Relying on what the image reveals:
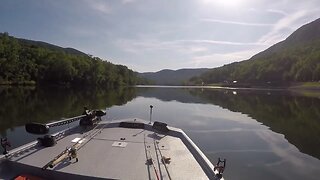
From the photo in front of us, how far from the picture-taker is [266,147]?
2206 centimetres

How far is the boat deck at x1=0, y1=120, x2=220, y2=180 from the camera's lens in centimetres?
923

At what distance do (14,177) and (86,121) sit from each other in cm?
647

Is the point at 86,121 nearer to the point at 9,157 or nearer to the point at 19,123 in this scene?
the point at 9,157

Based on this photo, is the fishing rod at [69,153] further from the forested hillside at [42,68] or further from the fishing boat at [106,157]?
the forested hillside at [42,68]

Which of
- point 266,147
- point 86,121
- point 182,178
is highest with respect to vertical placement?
point 86,121

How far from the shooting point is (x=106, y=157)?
10625 millimetres

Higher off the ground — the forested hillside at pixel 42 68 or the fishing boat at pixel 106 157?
the forested hillside at pixel 42 68

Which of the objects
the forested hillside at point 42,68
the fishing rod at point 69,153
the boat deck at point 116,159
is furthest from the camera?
the forested hillside at point 42,68

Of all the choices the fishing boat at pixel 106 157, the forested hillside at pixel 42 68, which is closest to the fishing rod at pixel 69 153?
the fishing boat at pixel 106 157

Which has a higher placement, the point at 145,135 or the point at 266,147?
the point at 145,135

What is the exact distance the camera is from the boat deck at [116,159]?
9227 mm

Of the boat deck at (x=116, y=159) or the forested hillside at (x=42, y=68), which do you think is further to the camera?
the forested hillside at (x=42, y=68)

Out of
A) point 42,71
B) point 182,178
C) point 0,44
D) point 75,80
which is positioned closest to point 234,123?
Answer: point 182,178

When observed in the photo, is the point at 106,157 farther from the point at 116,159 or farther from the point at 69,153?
the point at 69,153
